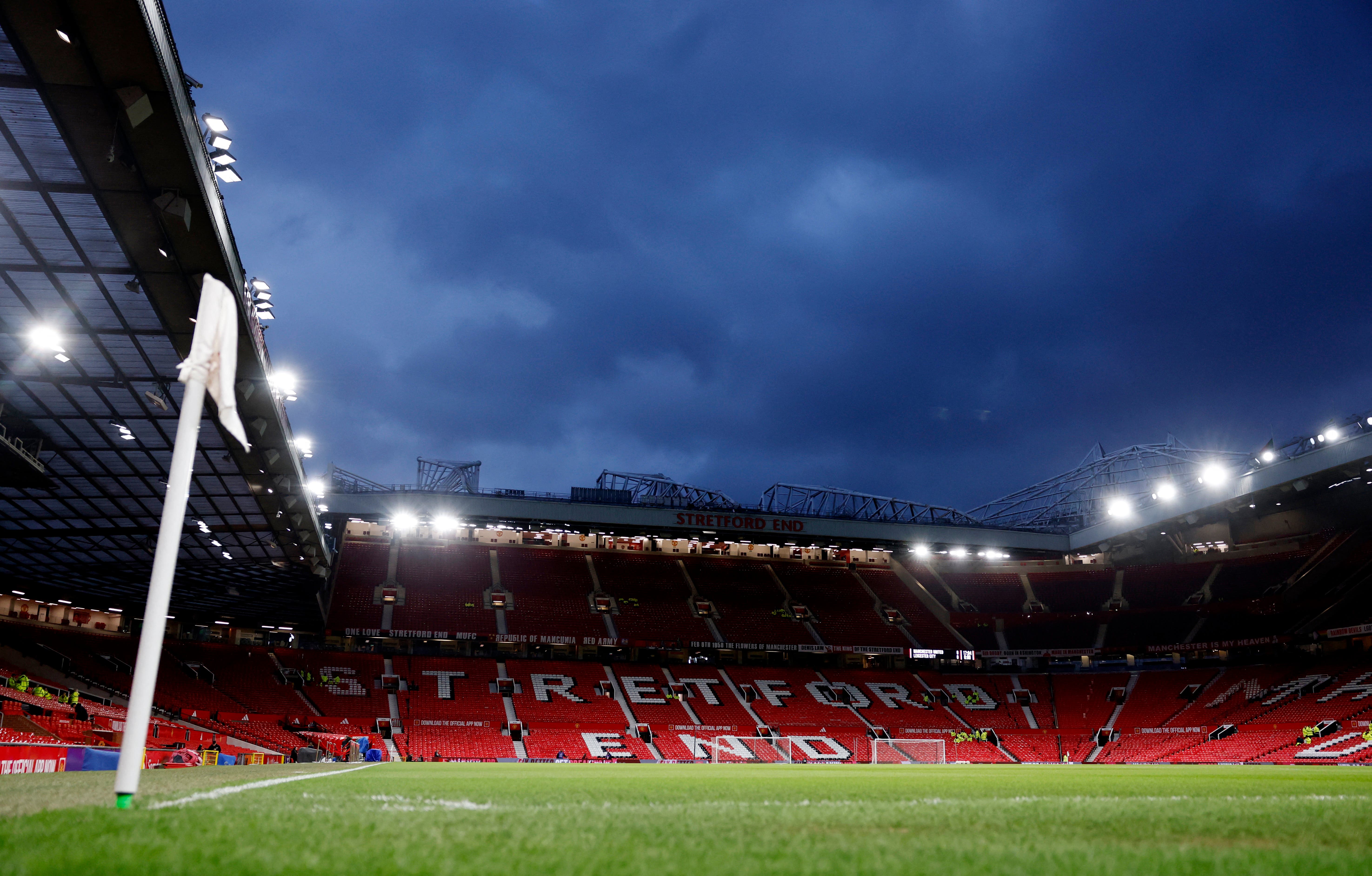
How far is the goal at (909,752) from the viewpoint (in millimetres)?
43906

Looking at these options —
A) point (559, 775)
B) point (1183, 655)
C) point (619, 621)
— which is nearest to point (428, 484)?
point (619, 621)

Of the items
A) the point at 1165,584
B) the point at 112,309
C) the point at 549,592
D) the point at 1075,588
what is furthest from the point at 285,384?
the point at 1165,584

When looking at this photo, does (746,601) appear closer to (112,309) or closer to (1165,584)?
(1165,584)

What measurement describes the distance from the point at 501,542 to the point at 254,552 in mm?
28673

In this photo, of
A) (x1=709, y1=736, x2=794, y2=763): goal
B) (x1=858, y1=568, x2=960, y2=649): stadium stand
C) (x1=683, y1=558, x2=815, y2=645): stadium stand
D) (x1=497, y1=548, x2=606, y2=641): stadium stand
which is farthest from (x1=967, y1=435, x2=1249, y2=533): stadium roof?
(x1=497, y1=548, x2=606, y2=641): stadium stand

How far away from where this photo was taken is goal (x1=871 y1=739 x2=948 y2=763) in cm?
4391

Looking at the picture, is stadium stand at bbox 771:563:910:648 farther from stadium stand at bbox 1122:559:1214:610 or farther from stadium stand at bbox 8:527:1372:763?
stadium stand at bbox 1122:559:1214:610

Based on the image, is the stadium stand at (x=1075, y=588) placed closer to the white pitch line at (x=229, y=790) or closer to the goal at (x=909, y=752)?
the goal at (x=909, y=752)

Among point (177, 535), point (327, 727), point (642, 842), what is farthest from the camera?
point (327, 727)

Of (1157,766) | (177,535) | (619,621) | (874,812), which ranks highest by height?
(619,621)

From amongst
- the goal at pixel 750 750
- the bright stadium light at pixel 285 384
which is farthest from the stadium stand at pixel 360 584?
the bright stadium light at pixel 285 384

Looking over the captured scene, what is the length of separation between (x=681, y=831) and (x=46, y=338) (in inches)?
782

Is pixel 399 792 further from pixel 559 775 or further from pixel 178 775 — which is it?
pixel 559 775

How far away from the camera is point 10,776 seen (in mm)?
12453
